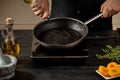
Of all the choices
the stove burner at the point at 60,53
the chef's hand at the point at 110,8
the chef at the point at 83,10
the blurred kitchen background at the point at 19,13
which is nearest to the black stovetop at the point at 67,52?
the stove burner at the point at 60,53

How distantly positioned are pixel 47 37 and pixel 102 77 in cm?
32

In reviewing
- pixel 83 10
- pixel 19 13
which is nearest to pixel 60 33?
pixel 83 10

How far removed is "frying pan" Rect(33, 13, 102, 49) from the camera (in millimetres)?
1229

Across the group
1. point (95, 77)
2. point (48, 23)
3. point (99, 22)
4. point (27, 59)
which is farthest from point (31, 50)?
point (99, 22)

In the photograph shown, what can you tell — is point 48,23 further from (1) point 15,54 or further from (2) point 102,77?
(2) point 102,77

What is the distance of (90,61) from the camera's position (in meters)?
1.25

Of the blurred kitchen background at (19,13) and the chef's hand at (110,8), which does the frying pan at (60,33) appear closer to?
the chef's hand at (110,8)

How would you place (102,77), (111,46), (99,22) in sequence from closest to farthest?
(102,77) < (111,46) < (99,22)

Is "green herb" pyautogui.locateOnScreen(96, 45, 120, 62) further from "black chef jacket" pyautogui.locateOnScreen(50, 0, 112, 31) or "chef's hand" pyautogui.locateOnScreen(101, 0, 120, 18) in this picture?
"black chef jacket" pyautogui.locateOnScreen(50, 0, 112, 31)

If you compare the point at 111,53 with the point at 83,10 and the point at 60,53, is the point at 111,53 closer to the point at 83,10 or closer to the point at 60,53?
the point at 60,53

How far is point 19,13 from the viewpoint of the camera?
275 centimetres

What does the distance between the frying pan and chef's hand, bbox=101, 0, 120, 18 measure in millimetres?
157

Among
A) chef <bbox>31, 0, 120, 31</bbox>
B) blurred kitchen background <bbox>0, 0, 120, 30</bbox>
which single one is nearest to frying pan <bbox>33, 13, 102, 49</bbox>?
chef <bbox>31, 0, 120, 31</bbox>

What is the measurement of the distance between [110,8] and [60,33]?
335 millimetres
